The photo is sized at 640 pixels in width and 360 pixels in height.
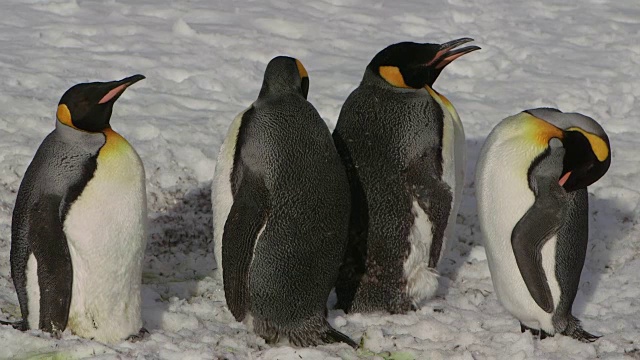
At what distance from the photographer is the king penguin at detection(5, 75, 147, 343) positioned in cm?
393

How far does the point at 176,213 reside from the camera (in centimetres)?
558

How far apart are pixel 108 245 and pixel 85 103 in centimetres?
60

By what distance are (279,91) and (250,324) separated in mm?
1075

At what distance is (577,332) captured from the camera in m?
4.57

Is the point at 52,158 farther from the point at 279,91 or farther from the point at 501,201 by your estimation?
the point at 501,201

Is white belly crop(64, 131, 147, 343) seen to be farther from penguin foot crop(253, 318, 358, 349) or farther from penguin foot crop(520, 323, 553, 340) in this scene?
penguin foot crop(520, 323, 553, 340)

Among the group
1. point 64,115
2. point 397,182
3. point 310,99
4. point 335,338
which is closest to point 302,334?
point 335,338

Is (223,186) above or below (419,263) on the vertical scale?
above

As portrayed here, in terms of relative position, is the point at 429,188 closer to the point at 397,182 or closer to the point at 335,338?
the point at 397,182

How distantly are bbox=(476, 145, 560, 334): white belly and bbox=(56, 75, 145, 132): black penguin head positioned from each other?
1.83 meters

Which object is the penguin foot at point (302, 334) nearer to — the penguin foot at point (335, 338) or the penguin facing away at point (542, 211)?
the penguin foot at point (335, 338)

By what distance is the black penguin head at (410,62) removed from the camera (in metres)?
4.82

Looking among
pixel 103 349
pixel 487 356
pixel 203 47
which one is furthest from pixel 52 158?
pixel 203 47

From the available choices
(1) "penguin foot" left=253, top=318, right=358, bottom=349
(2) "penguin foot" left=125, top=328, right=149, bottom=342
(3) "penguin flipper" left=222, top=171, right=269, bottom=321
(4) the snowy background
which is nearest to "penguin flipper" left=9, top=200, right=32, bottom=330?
(4) the snowy background
